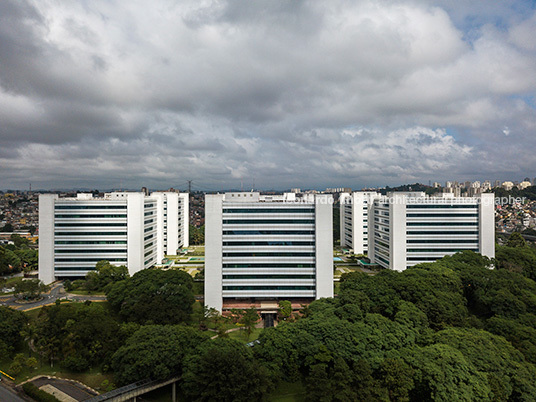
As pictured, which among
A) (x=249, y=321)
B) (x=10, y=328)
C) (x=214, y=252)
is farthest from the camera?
(x=214, y=252)

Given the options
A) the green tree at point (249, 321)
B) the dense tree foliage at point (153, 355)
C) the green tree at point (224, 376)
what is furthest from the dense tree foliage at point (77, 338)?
the green tree at point (249, 321)

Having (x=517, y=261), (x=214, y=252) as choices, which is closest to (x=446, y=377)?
(x=214, y=252)

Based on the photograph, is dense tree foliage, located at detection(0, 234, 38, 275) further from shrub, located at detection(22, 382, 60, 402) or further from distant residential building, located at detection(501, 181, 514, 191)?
distant residential building, located at detection(501, 181, 514, 191)

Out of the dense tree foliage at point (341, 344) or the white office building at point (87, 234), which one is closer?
the dense tree foliage at point (341, 344)

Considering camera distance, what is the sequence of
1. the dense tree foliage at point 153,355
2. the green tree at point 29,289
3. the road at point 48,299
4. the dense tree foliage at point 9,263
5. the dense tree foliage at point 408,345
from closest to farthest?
the dense tree foliage at point 408,345 < the dense tree foliage at point 153,355 < the road at point 48,299 < the green tree at point 29,289 < the dense tree foliage at point 9,263

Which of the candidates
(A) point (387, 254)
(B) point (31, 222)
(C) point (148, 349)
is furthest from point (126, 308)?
(B) point (31, 222)

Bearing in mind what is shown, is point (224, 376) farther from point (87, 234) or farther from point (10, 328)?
point (87, 234)

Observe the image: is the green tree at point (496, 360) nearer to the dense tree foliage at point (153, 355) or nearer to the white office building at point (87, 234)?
the dense tree foliage at point (153, 355)
